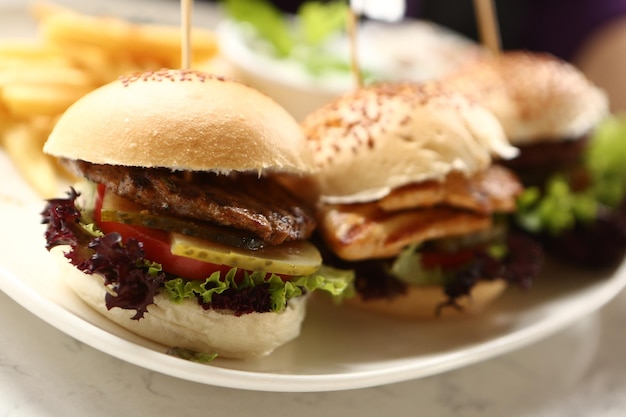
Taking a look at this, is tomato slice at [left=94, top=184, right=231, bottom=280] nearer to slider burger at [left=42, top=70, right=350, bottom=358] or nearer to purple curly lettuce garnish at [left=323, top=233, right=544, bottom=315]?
slider burger at [left=42, top=70, right=350, bottom=358]

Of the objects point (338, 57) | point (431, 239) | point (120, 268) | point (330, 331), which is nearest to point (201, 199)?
point (120, 268)

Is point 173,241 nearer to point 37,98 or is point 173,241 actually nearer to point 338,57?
point 37,98

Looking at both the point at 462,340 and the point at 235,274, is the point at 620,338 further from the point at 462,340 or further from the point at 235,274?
the point at 235,274

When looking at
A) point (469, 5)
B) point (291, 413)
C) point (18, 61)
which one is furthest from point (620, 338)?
point (469, 5)

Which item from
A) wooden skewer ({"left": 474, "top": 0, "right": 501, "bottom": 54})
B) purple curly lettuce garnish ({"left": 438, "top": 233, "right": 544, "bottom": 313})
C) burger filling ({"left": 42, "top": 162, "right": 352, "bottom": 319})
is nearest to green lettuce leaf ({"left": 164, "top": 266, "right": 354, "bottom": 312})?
burger filling ({"left": 42, "top": 162, "right": 352, "bottom": 319})

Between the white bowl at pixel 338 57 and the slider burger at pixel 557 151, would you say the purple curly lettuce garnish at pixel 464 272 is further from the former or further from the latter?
the white bowl at pixel 338 57

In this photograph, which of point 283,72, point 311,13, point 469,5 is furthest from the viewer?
point 469,5

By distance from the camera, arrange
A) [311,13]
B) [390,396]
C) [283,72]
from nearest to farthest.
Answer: [390,396], [283,72], [311,13]
